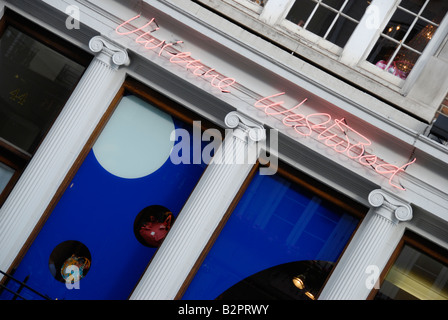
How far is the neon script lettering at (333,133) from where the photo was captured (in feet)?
23.0

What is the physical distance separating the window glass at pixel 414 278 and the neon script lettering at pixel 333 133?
1076 millimetres

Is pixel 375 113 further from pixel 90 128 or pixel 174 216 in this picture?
pixel 90 128

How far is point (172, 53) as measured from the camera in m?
7.48

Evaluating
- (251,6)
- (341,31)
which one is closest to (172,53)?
(251,6)

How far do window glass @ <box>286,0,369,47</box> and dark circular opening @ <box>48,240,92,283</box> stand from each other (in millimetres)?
4363

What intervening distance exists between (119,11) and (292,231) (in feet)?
12.6

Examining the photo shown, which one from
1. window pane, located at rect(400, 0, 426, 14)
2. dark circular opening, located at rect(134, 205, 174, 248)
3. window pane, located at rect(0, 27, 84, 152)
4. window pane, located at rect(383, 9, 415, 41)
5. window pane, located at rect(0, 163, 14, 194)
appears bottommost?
window pane, located at rect(0, 163, 14, 194)

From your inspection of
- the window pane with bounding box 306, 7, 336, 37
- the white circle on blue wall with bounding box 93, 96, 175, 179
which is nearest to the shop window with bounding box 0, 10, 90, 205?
the white circle on blue wall with bounding box 93, 96, 175, 179

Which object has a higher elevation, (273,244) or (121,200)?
(273,244)

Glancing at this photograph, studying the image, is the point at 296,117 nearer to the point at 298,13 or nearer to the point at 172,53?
the point at 298,13

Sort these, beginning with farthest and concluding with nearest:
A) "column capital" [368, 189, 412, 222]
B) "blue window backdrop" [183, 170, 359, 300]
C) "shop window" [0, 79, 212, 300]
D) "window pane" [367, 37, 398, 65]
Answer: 1. "window pane" [367, 37, 398, 65]
2. "shop window" [0, 79, 212, 300]
3. "blue window backdrop" [183, 170, 359, 300]
4. "column capital" [368, 189, 412, 222]

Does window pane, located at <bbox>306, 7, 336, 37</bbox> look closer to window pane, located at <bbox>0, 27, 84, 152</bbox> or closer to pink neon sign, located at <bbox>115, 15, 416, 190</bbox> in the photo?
pink neon sign, located at <bbox>115, 15, 416, 190</bbox>

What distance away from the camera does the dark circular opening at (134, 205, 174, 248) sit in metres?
7.71

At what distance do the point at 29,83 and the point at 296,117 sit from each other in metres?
3.92
